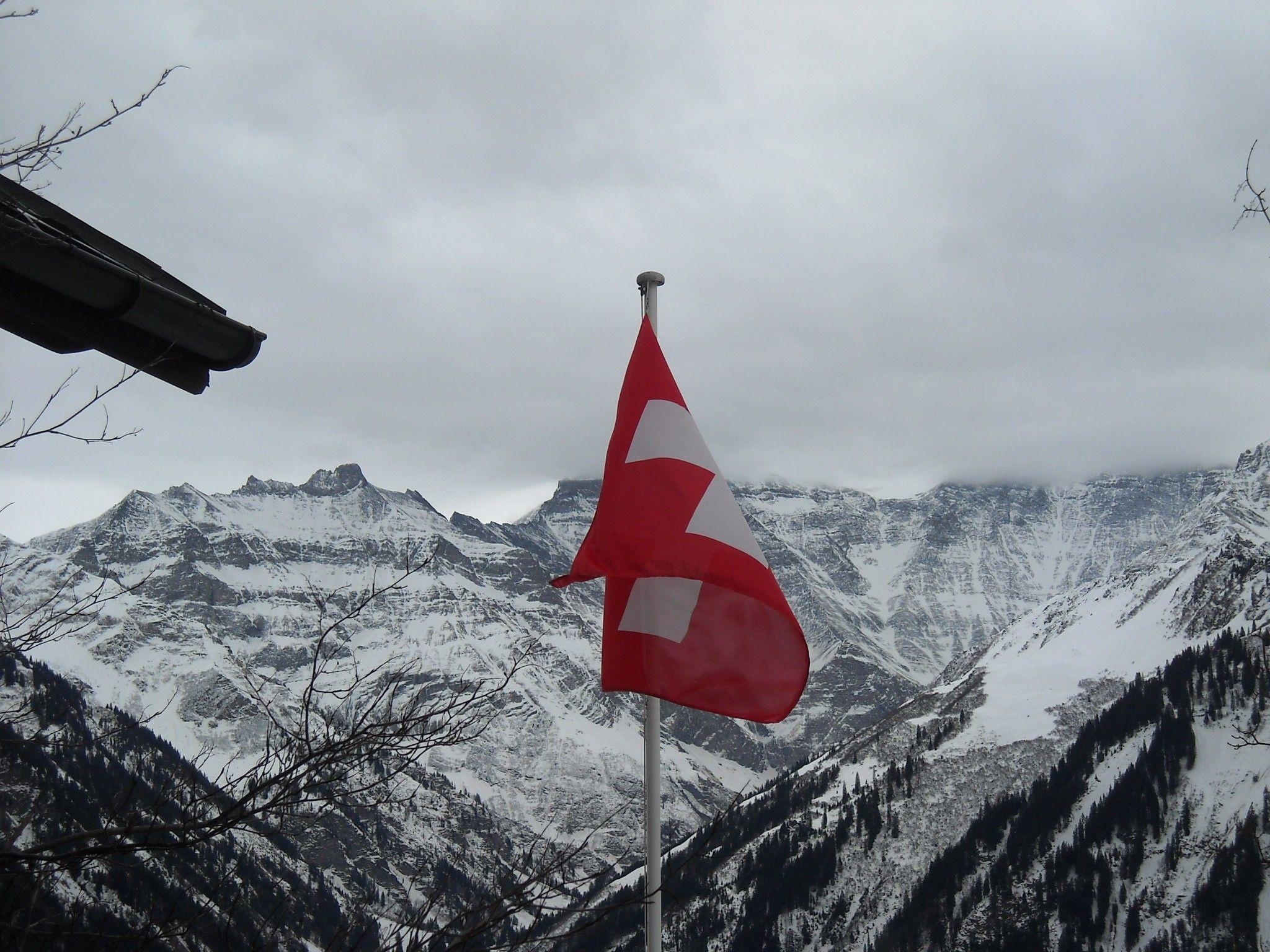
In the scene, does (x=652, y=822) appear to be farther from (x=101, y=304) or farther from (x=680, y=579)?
(x=101, y=304)

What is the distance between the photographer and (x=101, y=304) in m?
6.50

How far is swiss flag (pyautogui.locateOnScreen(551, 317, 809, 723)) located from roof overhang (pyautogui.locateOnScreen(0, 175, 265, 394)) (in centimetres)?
451

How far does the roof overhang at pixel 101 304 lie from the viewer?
6.28m

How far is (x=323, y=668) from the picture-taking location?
844cm


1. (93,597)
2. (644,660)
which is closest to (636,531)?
(644,660)

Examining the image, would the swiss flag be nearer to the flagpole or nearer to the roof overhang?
the flagpole

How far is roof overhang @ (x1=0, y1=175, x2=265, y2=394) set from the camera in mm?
6277

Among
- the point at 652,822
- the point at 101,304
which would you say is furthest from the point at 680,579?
the point at 101,304

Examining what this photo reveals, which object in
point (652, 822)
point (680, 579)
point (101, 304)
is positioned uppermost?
point (101, 304)

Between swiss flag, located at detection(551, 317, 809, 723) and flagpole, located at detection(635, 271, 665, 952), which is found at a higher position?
swiss flag, located at detection(551, 317, 809, 723)

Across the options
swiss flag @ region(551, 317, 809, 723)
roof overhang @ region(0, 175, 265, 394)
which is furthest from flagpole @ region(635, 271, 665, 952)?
roof overhang @ region(0, 175, 265, 394)

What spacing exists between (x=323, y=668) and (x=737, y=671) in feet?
14.7

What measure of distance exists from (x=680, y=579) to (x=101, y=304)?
6553mm

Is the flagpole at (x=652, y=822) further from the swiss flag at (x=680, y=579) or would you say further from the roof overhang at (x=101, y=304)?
the roof overhang at (x=101, y=304)
